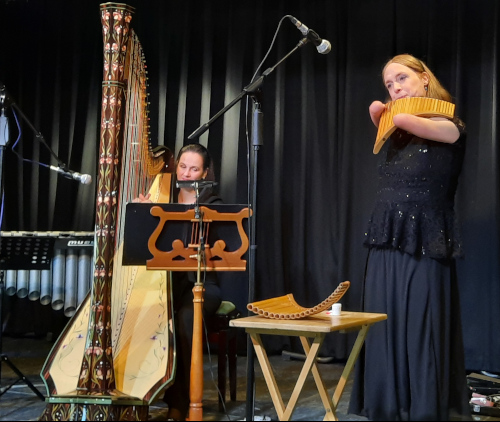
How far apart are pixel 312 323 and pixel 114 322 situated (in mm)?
1041

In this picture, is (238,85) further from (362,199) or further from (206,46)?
(362,199)

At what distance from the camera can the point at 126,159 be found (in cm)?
301

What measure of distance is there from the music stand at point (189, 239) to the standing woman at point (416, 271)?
69cm

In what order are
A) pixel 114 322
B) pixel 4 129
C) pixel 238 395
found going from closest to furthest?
1. pixel 114 322
2. pixel 4 129
3. pixel 238 395

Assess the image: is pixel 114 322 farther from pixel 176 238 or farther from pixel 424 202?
pixel 424 202

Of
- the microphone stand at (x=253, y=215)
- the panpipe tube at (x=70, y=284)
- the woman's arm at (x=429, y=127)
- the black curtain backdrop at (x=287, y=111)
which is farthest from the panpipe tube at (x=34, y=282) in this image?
the woman's arm at (x=429, y=127)

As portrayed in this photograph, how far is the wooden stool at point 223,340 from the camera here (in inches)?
143

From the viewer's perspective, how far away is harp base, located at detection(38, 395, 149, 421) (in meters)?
2.68

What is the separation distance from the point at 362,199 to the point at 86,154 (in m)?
2.51

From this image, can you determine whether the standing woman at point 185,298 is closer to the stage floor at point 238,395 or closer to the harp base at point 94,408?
the stage floor at point 238,395

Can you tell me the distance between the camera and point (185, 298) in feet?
11.4

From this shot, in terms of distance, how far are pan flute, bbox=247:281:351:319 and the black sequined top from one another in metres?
0.38

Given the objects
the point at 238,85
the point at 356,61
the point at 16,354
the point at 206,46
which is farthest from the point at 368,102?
the point at 16,354

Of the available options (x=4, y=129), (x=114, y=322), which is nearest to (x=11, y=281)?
(x=4, y=129)
